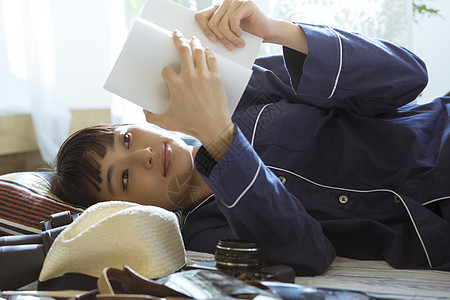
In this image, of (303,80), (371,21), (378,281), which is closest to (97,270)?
(378,281)

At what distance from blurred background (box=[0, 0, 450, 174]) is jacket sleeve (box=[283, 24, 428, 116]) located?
780mm

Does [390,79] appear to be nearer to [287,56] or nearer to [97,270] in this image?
[287,56]

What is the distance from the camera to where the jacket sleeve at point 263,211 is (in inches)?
30.8

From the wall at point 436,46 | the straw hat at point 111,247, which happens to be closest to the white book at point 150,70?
the straw hat at point 111,247

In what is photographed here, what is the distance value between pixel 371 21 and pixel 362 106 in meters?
0.83

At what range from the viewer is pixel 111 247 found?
2.54ft

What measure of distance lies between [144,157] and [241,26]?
32 centimetres

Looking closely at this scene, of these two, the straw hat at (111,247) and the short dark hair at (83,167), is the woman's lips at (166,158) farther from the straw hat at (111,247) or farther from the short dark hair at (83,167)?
the straw hat at (111,247)

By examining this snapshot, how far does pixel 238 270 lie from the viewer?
692mm

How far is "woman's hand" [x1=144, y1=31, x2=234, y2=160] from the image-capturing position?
787 mm

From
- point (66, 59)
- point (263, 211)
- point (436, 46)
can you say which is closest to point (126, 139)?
point (263, 211)

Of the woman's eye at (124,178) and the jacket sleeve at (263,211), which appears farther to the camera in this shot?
the woman's eye at (124,178)

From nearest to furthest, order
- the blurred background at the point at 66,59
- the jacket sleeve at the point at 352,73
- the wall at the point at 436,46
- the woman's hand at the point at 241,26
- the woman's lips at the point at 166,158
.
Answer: the woman's hand at the point at 241,26 < the jacket sleeve at the point at 352,73 < the woman's lips at the point at 166,158 < the blurred background at the point at 66,59 < the wall at the point at 436,46

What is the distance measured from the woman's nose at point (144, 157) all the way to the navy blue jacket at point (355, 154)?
15cm
